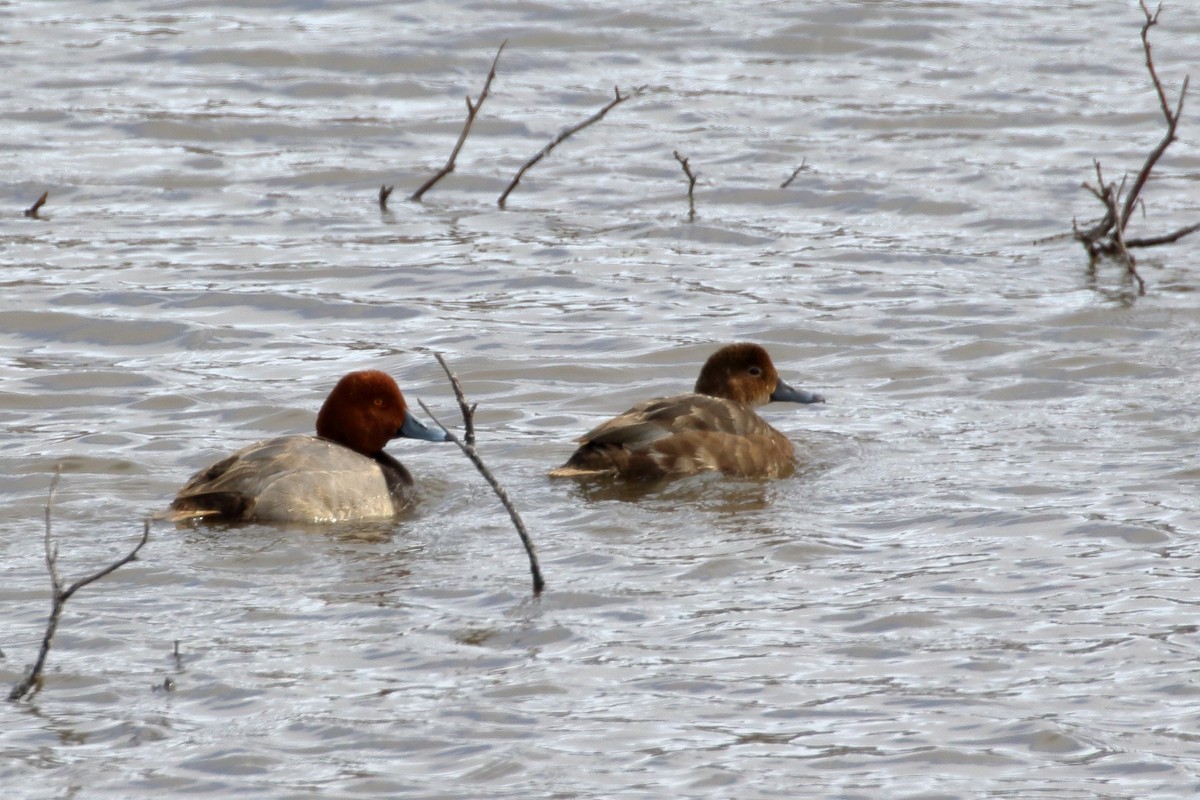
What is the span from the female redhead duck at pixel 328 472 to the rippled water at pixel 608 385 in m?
0.18

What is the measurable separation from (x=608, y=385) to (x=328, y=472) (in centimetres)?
253

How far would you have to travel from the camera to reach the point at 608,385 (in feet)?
35.0

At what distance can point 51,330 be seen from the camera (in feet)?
37.3

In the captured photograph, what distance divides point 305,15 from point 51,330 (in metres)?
8.13

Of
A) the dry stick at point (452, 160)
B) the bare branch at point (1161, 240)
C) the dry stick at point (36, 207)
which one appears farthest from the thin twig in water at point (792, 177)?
the dry stick at point (36, 207)

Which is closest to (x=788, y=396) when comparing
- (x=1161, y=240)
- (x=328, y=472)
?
(x=328, y=472)

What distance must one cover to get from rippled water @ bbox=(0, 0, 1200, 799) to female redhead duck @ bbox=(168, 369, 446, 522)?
184 millimetres

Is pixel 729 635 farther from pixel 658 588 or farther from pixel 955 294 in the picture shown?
→ pixel 955 294

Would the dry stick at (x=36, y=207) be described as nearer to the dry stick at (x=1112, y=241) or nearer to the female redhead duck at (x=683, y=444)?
the female redhead duck at (x=683, y=444)

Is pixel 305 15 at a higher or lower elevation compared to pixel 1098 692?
higher

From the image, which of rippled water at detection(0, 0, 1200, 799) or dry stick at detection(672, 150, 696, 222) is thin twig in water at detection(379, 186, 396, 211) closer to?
rippled water at detection(0, 0, 1200, 799)

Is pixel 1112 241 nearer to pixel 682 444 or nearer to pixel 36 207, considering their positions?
pixel 682 444

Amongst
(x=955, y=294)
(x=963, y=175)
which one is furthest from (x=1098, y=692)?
(x=963, y=175)

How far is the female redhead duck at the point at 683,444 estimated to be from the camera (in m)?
8.88
